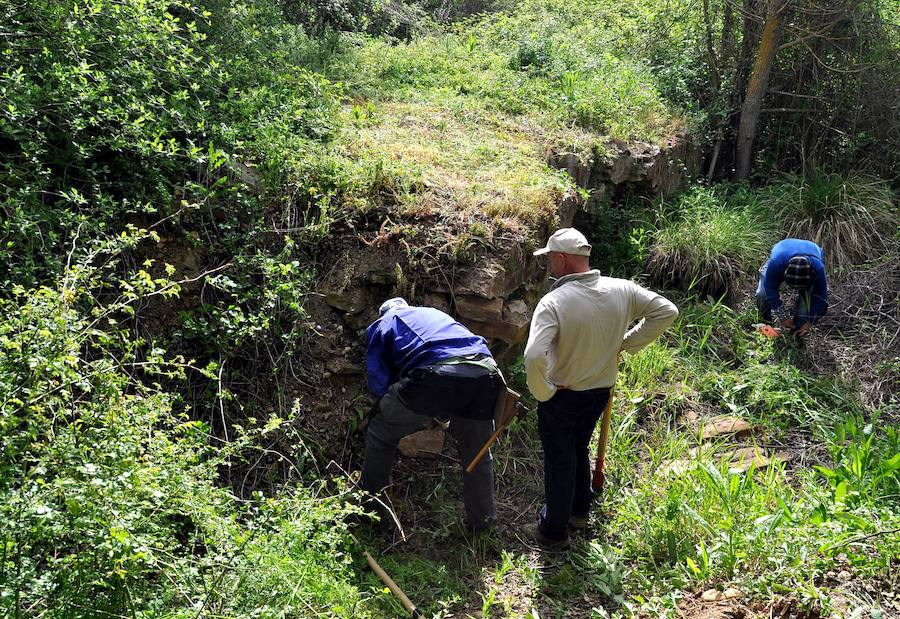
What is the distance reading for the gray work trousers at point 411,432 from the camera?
3920mm

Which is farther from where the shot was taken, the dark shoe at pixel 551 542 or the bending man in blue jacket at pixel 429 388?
the dark shoe at pixel 551 542

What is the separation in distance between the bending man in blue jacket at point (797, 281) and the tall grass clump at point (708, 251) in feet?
2.19

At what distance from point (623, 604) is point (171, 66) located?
4.53 metres

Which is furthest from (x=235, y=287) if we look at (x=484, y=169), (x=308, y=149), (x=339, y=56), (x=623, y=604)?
(x=339, y=56)

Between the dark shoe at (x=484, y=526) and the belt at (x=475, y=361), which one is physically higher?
the belt at (x=475, y=361)

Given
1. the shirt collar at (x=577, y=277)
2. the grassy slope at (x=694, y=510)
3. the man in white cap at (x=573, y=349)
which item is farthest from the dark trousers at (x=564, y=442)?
the shirt collar at (x=577, y=277)

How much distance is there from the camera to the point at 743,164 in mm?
8492

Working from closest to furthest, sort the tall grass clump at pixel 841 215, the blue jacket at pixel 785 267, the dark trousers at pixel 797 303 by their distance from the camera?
the blue jacket at pixel 785 267
the dark trousers at pixel 797 303
the tall grass clump at pixel 841 215

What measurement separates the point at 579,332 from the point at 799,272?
9.40 ft

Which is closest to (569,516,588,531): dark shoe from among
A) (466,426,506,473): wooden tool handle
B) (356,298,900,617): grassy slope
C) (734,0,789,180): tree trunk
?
(356,298,900,617): grassy slope

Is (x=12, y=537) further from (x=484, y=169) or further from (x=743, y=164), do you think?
(x=743, y=164)

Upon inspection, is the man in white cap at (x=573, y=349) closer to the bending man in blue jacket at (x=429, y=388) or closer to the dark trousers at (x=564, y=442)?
the dark trousers at (x=564, y=442)

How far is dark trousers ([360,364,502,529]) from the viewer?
3.78 metres

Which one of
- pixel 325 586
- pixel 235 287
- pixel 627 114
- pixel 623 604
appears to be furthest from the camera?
pixel 627 114
